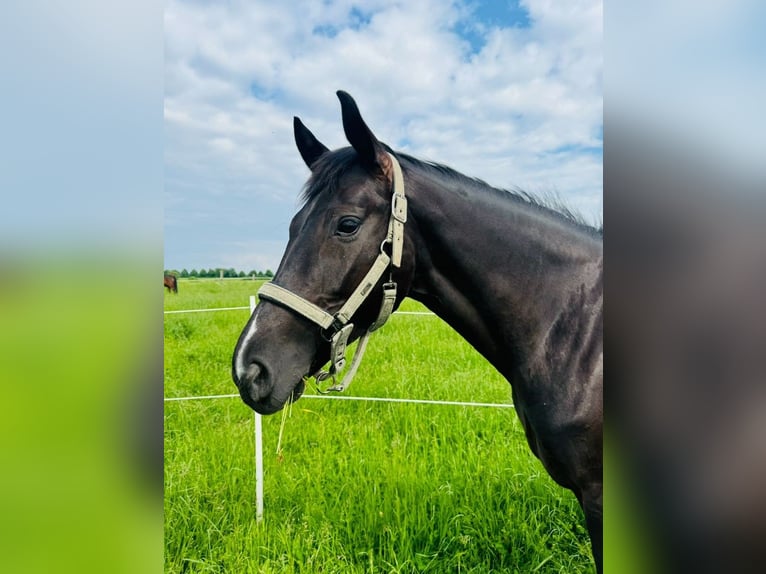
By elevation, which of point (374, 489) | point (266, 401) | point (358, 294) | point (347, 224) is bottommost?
point (374, 489)

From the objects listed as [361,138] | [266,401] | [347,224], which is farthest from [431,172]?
[266,401]

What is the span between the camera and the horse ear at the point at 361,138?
1.68 meters

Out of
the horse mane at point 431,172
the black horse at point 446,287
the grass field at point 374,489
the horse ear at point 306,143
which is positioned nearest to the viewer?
the black horse at point 446,287

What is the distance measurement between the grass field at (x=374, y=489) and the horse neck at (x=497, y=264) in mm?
1482

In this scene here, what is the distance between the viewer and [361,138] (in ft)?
5.74

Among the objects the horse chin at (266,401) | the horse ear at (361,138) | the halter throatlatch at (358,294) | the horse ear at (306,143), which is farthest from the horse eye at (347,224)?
the horse chin at (266,401)

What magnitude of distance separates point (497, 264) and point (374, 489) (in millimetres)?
2098

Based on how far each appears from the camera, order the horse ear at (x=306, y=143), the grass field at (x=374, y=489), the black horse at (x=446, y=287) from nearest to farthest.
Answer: the black horse at (x=446, y=287)
the horse ear at (x=306, y=143)
the grass field at (x=374, y=489)

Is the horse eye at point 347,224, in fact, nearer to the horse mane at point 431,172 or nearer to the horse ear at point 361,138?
the horse mane at point 431,172

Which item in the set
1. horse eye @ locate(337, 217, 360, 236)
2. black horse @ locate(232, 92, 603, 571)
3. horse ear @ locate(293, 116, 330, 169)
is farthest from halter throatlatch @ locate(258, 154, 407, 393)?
horse ear @ locate(293, 116, 330, 169)

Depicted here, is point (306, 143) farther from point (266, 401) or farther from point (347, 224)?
point (266, 401)

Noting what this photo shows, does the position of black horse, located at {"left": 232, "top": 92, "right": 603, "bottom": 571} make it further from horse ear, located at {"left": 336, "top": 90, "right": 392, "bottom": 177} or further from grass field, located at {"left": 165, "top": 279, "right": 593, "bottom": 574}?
grass field, located at {"left": 165, "top": 279, "right": 593, "bottom": 574}
